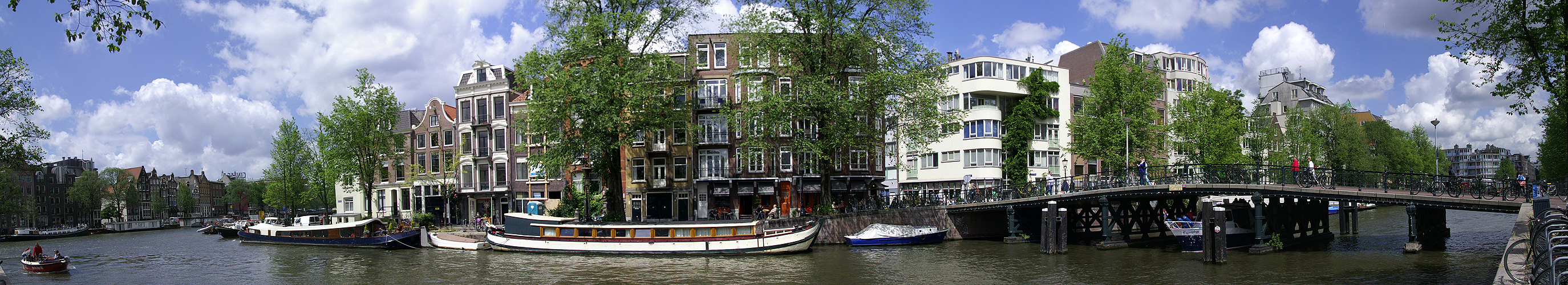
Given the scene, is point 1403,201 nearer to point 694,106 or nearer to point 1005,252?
point 1005,252

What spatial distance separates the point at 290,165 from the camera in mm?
77312

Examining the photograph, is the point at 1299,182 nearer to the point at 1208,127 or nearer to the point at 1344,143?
the point at 1208,127

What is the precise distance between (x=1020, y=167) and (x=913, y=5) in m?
22.4

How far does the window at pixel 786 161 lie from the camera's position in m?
52.6

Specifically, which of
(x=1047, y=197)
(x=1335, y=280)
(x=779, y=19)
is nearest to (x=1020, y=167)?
(x=1047, y=197)

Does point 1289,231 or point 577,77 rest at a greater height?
point 577,77

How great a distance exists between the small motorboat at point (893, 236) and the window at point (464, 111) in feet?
101

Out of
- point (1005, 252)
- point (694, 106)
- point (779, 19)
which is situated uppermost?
point (779, 19)

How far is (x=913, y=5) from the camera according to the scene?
4216 cm

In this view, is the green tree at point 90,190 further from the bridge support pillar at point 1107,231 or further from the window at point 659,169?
the bridge support pillar at point 1107,231

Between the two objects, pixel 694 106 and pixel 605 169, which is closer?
pixel 605 169

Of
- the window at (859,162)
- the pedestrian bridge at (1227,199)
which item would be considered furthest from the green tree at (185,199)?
the pedestrian bridge at (1227,199)

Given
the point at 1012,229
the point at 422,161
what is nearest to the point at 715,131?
the point at 1012,229

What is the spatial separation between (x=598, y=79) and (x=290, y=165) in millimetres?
48057
